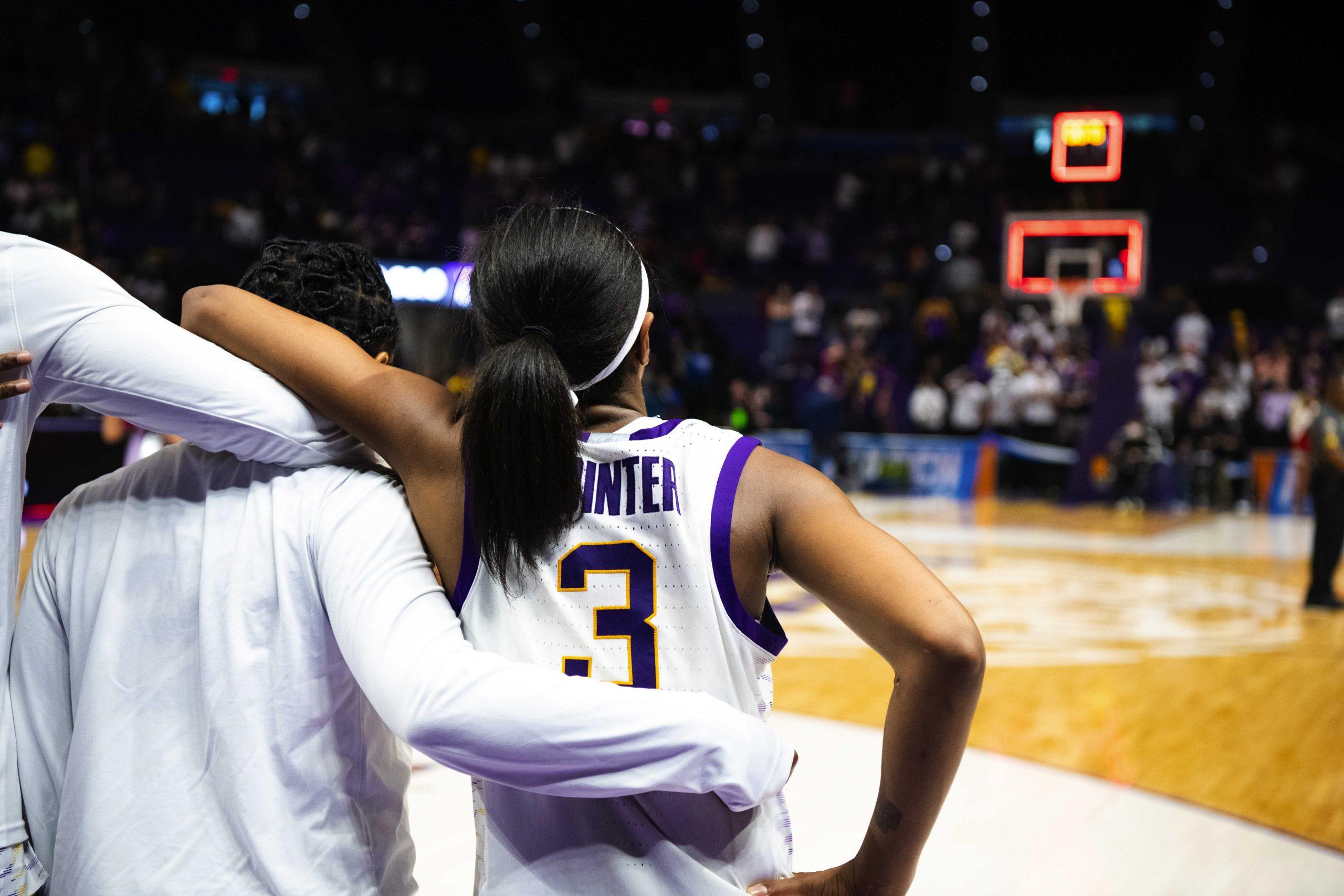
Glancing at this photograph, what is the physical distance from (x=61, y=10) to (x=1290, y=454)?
19.5 metres

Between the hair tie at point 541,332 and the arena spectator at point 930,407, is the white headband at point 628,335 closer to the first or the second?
the hair tie at point 541,332

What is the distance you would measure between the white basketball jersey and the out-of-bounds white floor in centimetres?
150

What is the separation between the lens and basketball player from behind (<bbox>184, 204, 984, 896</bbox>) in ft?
4.04

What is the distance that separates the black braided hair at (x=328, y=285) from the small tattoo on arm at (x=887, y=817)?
0.93 meters

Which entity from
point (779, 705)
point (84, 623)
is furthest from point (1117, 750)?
point (84, 623)

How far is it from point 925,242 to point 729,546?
17.0 meters

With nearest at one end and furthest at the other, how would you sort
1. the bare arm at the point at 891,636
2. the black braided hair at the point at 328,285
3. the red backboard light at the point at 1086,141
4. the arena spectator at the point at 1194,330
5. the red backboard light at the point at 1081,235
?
1. the bare arm at the point at 891,636
2. the black braided hair at the point at 328,285
3. the red backboard light at the point at 1081,235
4. the red backboard light at the point at 1086,141
5. the arena spectator at the point at 1194,330

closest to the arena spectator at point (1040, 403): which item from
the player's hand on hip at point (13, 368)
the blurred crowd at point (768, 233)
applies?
the blurred crowd at point (768, 233)

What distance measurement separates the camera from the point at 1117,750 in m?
4.13

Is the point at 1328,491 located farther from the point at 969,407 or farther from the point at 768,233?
the point at 768,233

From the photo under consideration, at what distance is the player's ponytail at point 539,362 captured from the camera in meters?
1.23

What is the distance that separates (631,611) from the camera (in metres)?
1.27

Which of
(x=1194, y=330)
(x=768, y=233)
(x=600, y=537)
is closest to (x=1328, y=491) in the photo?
(x=600, y=537)

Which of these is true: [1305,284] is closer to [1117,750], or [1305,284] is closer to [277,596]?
[1117,750]
